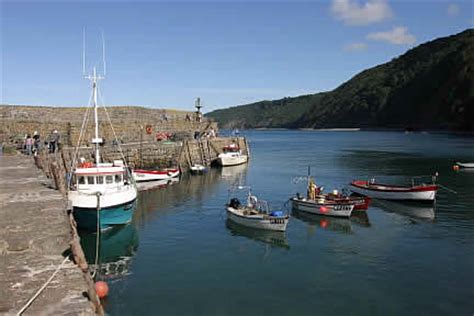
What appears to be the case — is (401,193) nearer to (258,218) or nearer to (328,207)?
(328,207)

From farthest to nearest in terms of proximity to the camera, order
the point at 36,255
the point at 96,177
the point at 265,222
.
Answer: the point at 265,222, the point at 96,177, the point at 36,255

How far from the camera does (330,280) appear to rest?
1498cm

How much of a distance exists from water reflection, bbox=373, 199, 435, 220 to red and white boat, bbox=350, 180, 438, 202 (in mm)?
384

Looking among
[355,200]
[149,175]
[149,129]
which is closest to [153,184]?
[149,175]

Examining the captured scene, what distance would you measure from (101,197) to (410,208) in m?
18.7

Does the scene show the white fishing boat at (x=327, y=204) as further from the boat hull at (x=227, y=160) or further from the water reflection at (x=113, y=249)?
the boat hull at (x=227, y=160)

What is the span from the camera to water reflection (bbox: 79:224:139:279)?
16.1 m

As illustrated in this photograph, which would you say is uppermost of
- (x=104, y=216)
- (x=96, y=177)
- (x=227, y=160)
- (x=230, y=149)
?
(x=96, y=177)

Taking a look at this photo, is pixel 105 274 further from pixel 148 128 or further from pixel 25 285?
pixel 148 128

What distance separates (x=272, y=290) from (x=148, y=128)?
37530 millimetres

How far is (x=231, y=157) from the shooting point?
175 feet

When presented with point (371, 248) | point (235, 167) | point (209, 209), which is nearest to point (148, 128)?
point (235, 167)

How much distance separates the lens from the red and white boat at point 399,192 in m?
28.6

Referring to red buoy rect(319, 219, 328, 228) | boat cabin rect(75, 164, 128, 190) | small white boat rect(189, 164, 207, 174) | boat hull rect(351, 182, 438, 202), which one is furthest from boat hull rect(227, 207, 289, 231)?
small white boat rect(189, 164, 207, 174)
